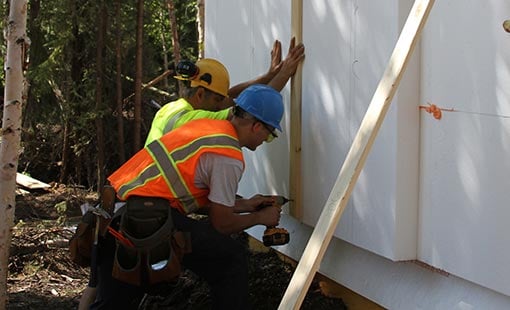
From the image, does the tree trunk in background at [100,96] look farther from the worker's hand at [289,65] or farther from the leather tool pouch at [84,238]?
→ the leather tool pouch at [84,238]

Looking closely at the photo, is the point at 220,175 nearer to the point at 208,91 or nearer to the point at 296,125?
the point at 296,125

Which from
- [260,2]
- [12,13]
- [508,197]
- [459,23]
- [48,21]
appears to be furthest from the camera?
[48,21]

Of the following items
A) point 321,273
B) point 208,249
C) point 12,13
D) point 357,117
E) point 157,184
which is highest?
point 12,13

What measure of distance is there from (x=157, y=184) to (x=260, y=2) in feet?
7.32

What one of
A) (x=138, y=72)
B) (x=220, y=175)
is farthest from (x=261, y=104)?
(x=138, y=72)

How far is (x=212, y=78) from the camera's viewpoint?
4938 mm

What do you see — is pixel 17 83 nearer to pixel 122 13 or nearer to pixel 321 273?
pixel 321 273

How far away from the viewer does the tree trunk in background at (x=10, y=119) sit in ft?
17.3

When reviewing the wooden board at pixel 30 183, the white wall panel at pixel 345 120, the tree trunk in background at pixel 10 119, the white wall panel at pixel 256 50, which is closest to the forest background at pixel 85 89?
the wooden board at pixel 30 183

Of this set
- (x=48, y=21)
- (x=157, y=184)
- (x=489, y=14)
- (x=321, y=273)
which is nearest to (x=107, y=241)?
(x=157, y=184)

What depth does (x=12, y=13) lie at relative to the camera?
527cm

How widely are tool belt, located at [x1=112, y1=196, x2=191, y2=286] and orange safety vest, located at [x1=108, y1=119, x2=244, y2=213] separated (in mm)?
85

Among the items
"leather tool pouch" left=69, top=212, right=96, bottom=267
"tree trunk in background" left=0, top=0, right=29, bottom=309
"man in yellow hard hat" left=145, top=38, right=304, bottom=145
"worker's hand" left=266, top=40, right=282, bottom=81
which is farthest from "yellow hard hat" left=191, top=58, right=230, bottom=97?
"tree trunk in background" left=0, top=0, right=29, bottom=309

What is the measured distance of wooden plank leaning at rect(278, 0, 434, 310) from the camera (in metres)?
2.86
